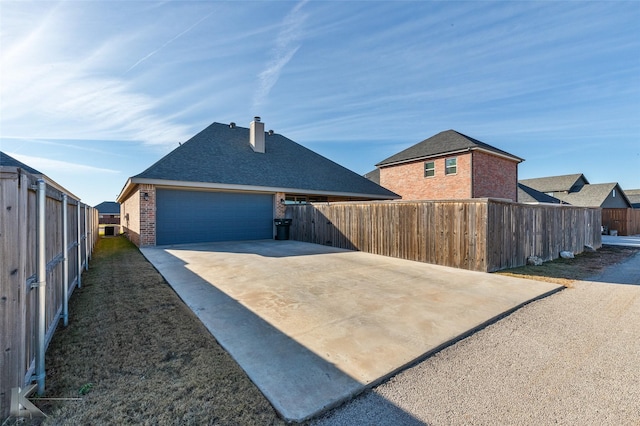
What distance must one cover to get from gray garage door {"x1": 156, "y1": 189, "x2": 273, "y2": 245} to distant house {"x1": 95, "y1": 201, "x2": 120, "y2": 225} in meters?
32.1

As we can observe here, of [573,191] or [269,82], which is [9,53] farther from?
[573,191]

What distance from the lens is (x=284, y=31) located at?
29.9 feet

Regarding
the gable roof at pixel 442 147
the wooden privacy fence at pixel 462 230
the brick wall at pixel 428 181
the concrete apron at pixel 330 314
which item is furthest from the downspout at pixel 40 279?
the gable roof at pixel 442 147

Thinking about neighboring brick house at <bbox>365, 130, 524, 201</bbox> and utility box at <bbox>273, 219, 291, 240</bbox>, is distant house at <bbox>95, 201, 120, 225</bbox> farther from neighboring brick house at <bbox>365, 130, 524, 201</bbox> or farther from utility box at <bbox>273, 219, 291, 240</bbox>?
neighboring brick house at <bbox>365, 130, 524, 201</bbox>

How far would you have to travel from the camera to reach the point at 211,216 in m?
12.7

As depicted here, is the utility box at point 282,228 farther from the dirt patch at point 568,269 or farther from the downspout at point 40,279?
the downspout at point 40,279

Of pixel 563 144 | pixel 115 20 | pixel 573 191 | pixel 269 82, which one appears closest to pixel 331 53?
pixel 269 82

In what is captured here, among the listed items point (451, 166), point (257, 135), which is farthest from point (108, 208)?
point (451, 166)

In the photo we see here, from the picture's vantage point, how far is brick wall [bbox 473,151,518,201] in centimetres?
1526

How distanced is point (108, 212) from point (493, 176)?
157 ft

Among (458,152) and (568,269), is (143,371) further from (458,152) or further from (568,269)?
(458,152)

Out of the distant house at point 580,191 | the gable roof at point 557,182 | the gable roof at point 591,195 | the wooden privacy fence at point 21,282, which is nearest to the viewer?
the wooden privacy fence at point 21,282

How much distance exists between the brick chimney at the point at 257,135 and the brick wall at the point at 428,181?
9.24 m

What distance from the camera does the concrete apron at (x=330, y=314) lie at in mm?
2418
